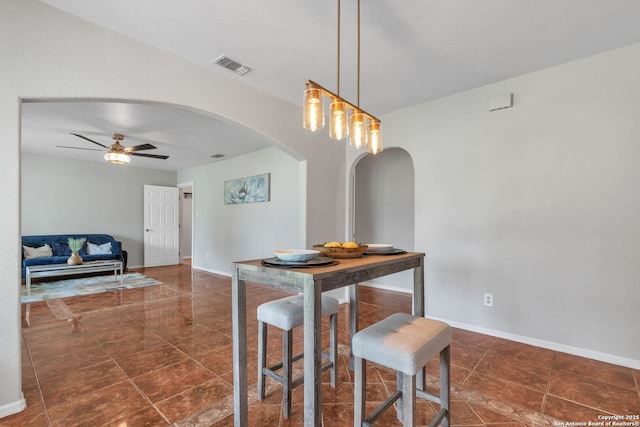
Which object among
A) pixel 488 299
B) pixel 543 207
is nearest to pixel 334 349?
pixel 488 299

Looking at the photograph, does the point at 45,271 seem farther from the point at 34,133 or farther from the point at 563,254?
the point at 563,254

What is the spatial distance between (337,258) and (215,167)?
5688 mm

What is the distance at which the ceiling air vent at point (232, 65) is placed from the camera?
260 cm

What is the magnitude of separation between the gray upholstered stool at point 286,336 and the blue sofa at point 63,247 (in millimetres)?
5431

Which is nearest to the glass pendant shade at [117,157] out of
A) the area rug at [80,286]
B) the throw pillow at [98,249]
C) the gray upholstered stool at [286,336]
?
the area rug at [80,286]

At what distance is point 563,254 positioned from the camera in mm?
2680

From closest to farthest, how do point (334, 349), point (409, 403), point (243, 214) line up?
1. point (409, 403)
2. point (334, 349)
3. point (243, 214)

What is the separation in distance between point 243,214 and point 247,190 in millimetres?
499

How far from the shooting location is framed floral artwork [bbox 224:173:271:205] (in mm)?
5504

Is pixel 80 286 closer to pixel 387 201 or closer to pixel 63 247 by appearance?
pixel 63 247

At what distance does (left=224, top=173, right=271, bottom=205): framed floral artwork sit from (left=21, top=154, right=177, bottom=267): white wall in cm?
257

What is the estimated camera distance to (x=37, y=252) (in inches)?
219

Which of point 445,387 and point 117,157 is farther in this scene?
point 117,157

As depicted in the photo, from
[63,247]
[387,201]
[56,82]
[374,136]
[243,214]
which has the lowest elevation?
[63,247]
